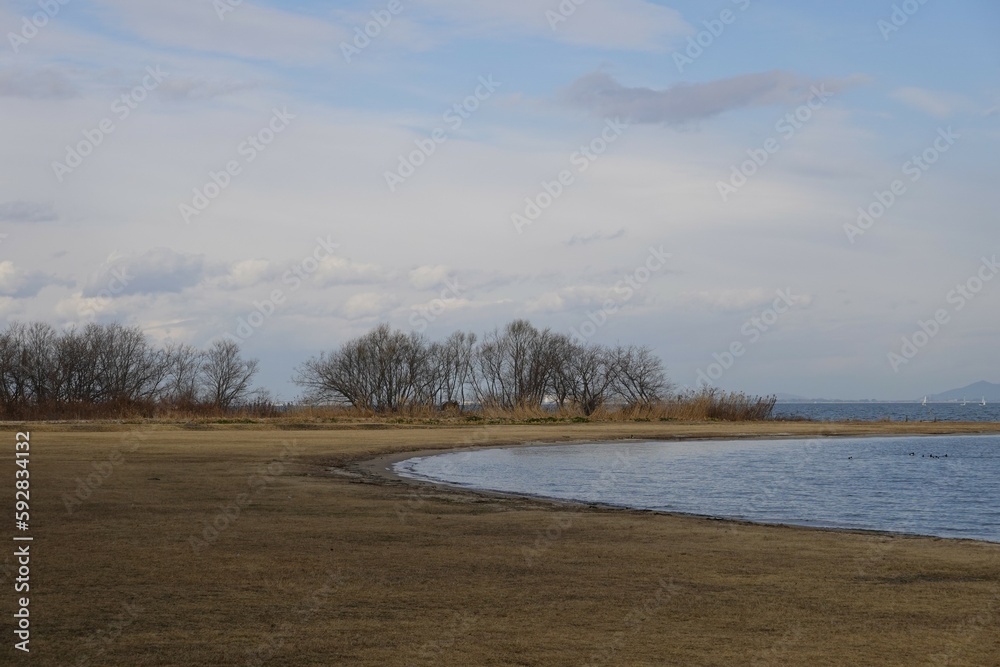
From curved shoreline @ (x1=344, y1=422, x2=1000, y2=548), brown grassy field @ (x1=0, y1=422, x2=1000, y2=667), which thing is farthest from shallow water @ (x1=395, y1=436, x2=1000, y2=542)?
brown grassy field @ (x1=0, y1=422, x2=1000, y2=667)

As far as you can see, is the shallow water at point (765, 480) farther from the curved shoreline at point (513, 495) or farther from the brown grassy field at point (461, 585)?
the brown grassy field at point (461, 585)

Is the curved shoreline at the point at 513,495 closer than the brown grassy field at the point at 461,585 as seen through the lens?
No

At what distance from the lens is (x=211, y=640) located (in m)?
7.87

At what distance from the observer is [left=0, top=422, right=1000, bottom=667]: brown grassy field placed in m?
7.86

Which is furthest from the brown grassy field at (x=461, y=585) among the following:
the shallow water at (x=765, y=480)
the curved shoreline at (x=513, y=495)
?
the shallow water at (x=765, y=480)

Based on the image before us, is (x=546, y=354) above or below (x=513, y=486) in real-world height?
above

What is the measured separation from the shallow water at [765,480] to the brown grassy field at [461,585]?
13.9 feet

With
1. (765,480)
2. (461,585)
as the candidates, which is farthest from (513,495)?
(461,585)

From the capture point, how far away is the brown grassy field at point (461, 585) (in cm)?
786

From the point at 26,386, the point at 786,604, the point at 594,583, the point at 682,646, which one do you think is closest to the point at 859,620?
the point at 786,604

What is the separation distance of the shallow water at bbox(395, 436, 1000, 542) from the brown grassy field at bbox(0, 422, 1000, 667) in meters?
4.22

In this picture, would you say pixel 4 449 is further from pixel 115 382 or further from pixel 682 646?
pixel 115 382

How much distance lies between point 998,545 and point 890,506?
8257 mm

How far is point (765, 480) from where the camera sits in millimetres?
29641
